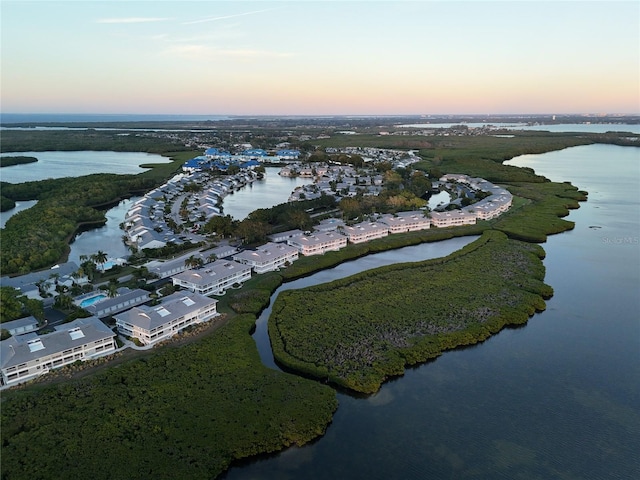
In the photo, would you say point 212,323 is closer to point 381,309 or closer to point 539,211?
point 381,309

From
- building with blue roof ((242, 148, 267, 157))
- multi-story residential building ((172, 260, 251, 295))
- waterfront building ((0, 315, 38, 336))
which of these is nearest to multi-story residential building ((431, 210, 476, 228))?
multi-story residential building ((172, 260, 251, 295))

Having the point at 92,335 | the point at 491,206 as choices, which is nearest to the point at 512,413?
the point at 92,335

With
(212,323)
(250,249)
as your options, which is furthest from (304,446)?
(250,249)

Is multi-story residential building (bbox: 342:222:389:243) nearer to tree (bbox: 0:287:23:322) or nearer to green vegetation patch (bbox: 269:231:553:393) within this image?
green vegetation patch (bbox: 269:231:553:393)

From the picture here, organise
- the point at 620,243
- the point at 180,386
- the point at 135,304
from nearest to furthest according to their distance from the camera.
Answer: the point at 180,386 → the point at 135,304 → the point at 620,243

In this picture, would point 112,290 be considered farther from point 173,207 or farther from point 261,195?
point 261,195
